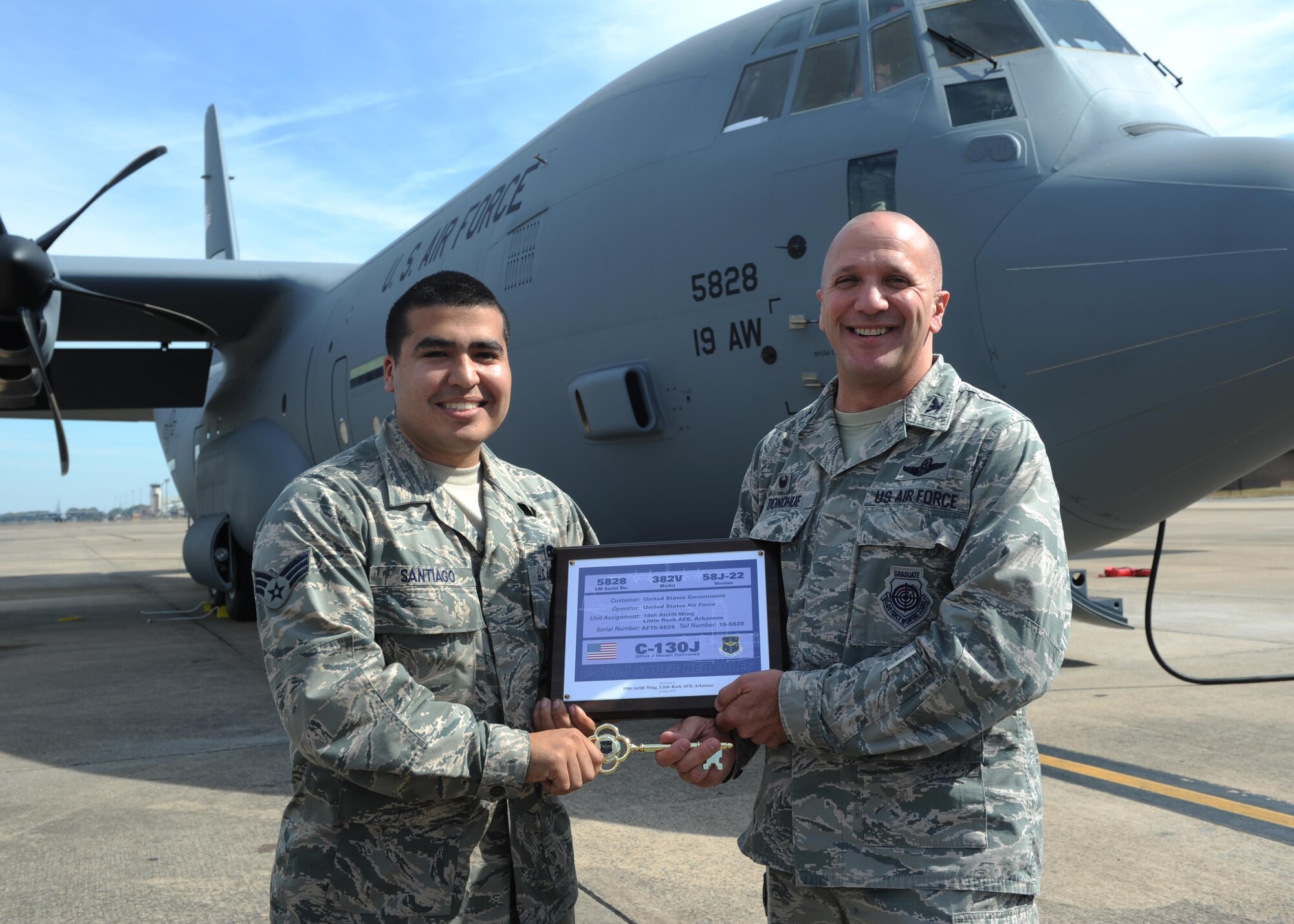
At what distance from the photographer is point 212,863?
4336 millimetres

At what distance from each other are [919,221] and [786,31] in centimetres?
180

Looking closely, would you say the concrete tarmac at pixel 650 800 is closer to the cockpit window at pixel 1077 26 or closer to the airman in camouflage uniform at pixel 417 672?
the airman in camouflage uniform at pixel 417 672

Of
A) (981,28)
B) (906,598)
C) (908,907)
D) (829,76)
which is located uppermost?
(981,28)

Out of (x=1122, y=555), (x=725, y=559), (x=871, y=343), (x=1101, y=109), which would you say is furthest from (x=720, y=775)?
(x=1122, y=555)

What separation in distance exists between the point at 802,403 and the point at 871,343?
2.65m

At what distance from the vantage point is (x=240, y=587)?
43.5 ft

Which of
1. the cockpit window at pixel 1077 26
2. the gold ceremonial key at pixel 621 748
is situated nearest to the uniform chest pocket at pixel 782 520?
the gold ceremonial key at pixel 621 748

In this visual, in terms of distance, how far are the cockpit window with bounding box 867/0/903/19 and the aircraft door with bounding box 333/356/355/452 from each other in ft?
19.5

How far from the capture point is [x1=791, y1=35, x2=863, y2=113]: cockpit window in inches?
210

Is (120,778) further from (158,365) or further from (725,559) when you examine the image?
(158,365)

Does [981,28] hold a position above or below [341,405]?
above

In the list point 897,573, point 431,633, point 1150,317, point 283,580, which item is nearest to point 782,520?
point 897,573

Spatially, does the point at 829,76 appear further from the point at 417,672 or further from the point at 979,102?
the point at 417,672

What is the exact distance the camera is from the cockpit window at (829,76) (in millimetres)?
5332
